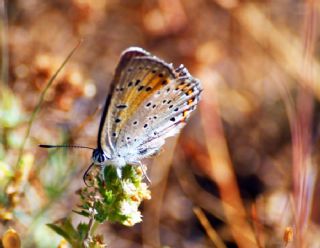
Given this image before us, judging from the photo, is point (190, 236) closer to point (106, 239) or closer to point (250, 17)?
point (106, 239)

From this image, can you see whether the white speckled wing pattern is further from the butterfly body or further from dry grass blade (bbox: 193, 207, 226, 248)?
dry grass blade (bbox: 193, 207, 226, 248)

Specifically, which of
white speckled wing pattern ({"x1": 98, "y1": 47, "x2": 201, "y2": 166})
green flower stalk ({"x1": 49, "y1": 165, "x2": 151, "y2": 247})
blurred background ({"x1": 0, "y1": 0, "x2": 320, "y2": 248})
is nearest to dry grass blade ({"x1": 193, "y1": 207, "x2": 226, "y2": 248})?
blurred background ({"x1": 0, "y1": 0, "x2": 320, "y2": 248})

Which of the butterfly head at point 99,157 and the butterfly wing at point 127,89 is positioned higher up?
the butterfly wing at point 127,89

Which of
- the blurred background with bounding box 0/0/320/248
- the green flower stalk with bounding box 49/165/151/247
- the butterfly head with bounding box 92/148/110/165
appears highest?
the blurred background with bounding box 0/0/320/248

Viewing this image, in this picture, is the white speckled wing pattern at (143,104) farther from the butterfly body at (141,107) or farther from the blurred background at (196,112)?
the blurred background at (196,112)

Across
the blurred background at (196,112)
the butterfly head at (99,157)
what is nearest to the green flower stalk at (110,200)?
the butterfly head at (99,157)

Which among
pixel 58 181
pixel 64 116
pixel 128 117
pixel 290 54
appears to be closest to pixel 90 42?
pixel 64 116

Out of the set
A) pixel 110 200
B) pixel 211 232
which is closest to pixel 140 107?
pixel 110 200
